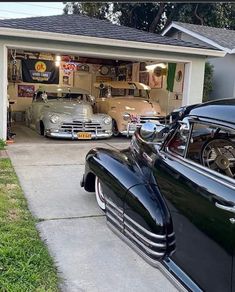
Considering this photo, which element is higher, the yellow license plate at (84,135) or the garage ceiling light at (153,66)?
the garage ceiling light at (153,66)

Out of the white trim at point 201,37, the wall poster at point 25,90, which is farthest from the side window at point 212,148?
the wall poster at point 25,90

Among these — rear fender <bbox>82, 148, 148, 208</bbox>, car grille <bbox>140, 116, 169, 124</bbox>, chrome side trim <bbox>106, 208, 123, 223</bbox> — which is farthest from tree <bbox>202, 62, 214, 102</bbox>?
chrome side trim <bbox>106, 208, 123, 223</bbox>

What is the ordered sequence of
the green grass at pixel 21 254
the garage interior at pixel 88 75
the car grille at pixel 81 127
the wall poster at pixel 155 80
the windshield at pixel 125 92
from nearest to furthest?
1. the green grass at pixel 21 254
2. the car grille at pixel 81 127
3. the windshield at pixel 125 92
4. the garage interior at pixel 88 75
5. the wall poster at pixel 155 80

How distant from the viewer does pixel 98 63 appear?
15703 millimetres

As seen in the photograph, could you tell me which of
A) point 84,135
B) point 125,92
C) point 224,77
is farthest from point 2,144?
point 224,77

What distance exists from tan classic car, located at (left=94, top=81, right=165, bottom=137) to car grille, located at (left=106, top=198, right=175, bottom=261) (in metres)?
6.89

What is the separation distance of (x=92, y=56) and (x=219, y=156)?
741 centimetres

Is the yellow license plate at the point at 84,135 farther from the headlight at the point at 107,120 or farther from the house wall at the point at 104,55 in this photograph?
the house wall at the point at 104,55

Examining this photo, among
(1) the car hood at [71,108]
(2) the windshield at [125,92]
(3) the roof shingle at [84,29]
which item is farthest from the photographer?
(2) the windshield at [125,92]

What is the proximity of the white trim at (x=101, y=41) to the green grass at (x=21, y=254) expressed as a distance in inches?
194

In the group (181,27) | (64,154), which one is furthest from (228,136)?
(181,27)

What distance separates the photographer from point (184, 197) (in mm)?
2701

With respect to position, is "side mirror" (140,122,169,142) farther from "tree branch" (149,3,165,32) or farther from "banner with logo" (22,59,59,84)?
"tree branch" (149,3,165,32)

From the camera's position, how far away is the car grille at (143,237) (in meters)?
2.94
